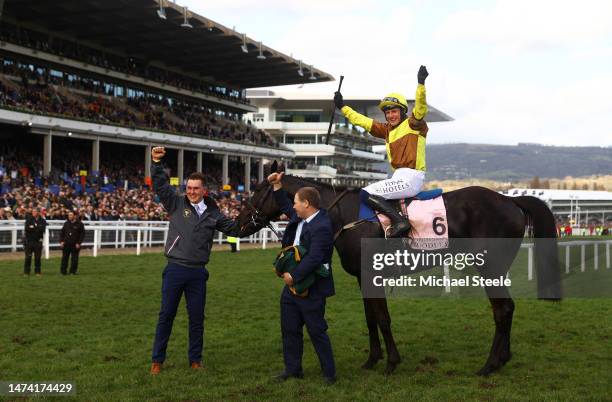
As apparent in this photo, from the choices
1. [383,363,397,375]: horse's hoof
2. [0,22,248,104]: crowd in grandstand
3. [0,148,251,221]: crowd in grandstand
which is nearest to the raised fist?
[383,363,397,375]: horse's hoof

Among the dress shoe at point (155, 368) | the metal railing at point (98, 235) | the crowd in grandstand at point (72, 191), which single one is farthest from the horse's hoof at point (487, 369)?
the crowd in grandstand at point (72, 191)

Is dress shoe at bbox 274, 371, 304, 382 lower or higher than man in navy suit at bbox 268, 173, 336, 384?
lower

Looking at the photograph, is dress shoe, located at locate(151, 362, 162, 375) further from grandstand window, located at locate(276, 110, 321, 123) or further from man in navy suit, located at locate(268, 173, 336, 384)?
grandstand window, located at locate(276, 110, 321, 123)

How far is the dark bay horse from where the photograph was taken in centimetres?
560

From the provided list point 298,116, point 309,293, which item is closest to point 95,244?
point 309,293

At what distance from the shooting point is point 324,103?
68.5m

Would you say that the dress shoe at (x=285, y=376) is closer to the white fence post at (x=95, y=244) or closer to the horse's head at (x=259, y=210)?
the horse's head at (x=259, y=210)

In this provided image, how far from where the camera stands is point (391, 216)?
5.58 meters

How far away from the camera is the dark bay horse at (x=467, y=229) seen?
560 cm

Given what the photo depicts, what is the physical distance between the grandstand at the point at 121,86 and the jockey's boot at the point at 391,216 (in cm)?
1956

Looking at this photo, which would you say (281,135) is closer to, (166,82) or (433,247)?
(166,82)

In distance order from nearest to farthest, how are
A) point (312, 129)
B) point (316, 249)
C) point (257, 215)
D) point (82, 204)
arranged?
point (316, 249) < point (257, 215) < point (82, 204) < point (312, 129)

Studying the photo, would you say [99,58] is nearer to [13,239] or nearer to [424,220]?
[13,239]

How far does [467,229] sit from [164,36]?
105ft
